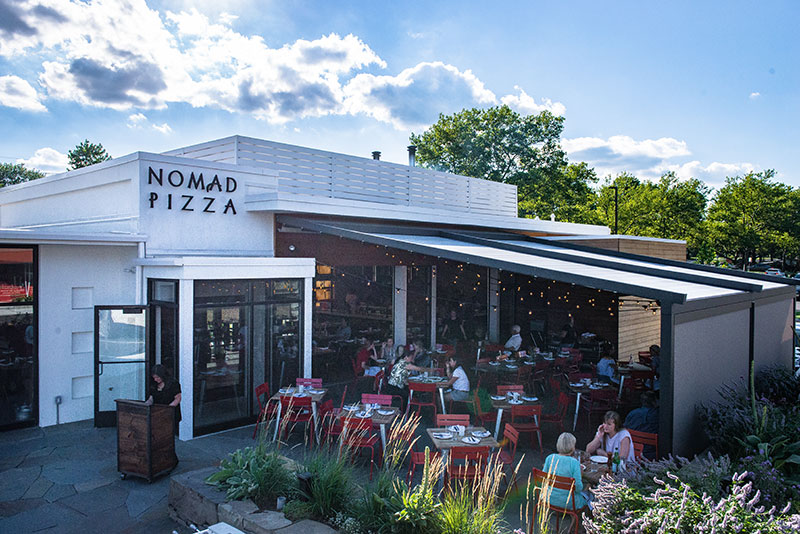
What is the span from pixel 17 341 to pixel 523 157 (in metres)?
31.8

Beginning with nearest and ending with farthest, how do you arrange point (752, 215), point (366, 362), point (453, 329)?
point (366, 362)
point (453, 329)
point (752, 215)

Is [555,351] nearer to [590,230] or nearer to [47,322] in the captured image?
[590,230]

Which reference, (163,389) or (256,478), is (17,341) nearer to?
(163,389)

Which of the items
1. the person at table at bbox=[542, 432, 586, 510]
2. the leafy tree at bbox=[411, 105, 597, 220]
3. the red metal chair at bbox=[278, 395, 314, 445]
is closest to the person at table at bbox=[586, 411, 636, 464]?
the person at table at bbox=[542, 432, 586, 510]

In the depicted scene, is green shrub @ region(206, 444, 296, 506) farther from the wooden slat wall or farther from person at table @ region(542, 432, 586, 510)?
the wooden slat wall

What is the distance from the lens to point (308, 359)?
921cm

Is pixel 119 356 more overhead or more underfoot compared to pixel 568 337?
more overhead

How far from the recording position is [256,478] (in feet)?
16.8

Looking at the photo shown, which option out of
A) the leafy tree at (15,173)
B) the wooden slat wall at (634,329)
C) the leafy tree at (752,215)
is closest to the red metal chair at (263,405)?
the wooden slat wall at (634,329)

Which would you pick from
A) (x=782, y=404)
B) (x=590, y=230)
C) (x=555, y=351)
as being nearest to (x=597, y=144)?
(x=590, y=230)

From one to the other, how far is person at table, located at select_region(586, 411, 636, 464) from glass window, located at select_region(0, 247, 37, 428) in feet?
28.4

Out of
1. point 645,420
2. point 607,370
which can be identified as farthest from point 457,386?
point 607,370

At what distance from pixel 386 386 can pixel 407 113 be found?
3186cm

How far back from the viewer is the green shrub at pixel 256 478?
507 cm
